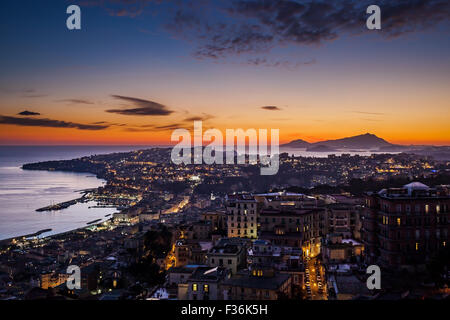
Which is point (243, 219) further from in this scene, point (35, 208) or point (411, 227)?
point (35, 208)

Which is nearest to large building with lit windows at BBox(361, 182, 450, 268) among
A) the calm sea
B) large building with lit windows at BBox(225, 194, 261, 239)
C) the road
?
the road

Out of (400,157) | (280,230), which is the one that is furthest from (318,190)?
(400,157)

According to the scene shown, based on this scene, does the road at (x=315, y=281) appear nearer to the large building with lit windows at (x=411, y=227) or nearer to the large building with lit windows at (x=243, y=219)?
the large building with lit windows at (x=411, y=227)

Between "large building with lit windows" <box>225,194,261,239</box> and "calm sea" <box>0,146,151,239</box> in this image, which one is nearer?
"large building with lit windows" <box>225,194,261,239</box>

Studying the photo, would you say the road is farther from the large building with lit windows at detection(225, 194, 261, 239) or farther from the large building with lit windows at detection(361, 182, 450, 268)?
the large building with lit windows at detection(225, 194, 261, 239)

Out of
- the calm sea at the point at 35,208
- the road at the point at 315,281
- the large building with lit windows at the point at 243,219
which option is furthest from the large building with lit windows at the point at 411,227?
the calm sea at the point at 35,208

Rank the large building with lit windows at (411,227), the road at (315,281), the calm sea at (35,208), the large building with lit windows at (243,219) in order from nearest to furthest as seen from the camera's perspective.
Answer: the road at (315,281), the large building with lit windows at (411,227), the large building with lit windows at (243,219), the calm sea at (35,208)

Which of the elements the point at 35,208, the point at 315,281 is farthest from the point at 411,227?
the point at 35,208
